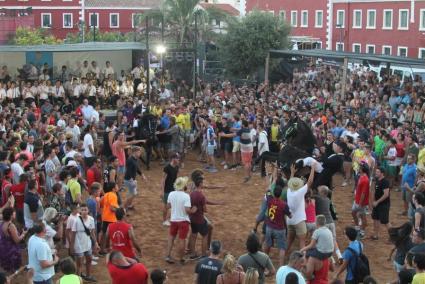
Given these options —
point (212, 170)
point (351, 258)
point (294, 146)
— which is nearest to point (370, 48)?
point (212, 170)

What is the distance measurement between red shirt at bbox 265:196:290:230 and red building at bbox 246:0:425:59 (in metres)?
31.3

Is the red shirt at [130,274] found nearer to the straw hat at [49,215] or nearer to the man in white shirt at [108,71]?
the straw hat at [49,215]

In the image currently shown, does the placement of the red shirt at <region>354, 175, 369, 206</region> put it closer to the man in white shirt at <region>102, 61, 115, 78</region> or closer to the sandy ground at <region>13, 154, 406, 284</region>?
the sandy ground at <region>13, 154, 406, 284</region>

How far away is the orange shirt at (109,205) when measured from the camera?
11992 mm

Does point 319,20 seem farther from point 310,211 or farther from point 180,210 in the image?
point 180,210

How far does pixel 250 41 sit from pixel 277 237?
2194 centimetres

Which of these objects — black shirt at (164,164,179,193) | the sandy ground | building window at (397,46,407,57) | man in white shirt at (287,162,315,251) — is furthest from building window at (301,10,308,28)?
man in white shirt at (287,162,315,251)

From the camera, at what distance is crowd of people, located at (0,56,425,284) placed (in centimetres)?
970

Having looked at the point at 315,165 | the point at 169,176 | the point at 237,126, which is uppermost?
the point at 237,126

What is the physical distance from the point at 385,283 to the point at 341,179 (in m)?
7.50

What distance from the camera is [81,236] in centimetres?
1097

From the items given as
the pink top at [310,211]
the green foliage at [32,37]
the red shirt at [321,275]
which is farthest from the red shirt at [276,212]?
the green foliage at [32,37]

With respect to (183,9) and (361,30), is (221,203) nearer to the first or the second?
(183,9)

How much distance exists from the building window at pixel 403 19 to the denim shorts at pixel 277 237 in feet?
122
